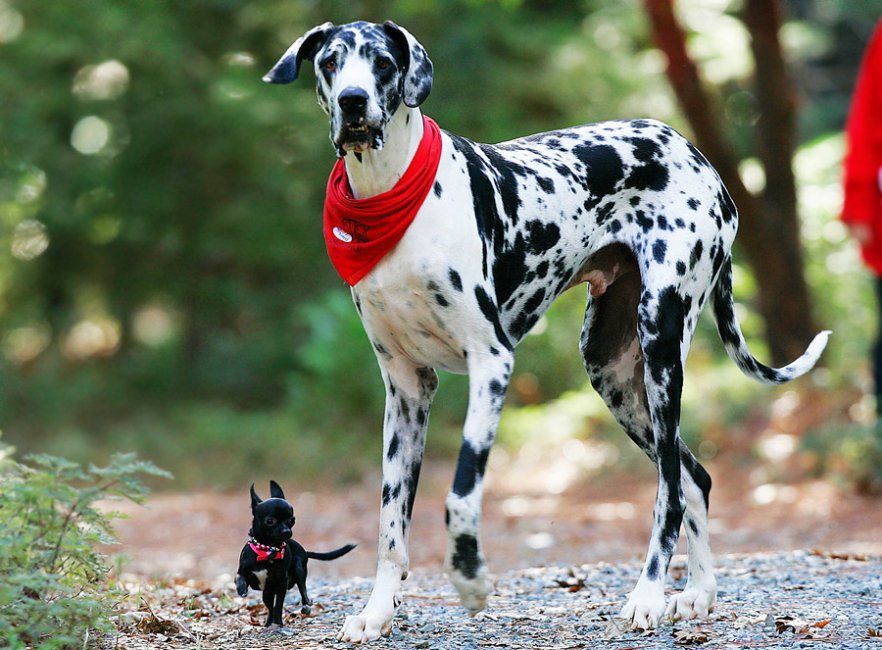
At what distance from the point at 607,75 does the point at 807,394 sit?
231 inches

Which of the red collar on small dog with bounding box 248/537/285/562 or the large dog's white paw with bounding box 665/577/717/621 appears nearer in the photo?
the red collar on small dog with bounding box 248/537/285/562

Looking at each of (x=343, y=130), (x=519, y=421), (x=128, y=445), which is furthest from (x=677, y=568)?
(x=128, y=445)

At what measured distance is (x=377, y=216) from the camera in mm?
4363

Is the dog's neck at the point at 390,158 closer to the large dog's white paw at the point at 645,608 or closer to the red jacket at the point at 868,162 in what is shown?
the large dog's white paw at the point at 645,608

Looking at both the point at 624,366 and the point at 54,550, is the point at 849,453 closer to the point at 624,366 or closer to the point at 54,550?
the point at 624,366

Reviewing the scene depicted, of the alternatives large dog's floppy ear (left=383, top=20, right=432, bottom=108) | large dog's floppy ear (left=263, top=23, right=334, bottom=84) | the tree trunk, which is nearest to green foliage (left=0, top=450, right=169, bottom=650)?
large dog's floppy ear (left=263, top=23, right=334, bottom=84)

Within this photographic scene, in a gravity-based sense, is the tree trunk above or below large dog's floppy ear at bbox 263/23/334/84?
above

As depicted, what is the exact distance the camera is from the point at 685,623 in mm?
4805

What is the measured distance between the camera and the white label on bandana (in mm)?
4457

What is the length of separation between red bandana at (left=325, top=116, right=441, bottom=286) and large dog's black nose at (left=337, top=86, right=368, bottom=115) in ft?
1.24

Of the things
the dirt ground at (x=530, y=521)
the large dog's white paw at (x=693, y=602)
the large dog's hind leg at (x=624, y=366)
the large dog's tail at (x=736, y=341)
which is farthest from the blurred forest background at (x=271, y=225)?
→ the large dog's white paw at (x=693, y=602)

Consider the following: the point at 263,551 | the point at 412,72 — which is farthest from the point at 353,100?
the point at 263,551

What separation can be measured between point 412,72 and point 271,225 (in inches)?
472

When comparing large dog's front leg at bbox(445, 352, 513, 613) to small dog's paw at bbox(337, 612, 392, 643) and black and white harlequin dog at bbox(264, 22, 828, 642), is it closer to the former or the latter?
black and white harlequin dog at bbox(264, 22, 828, 642)
